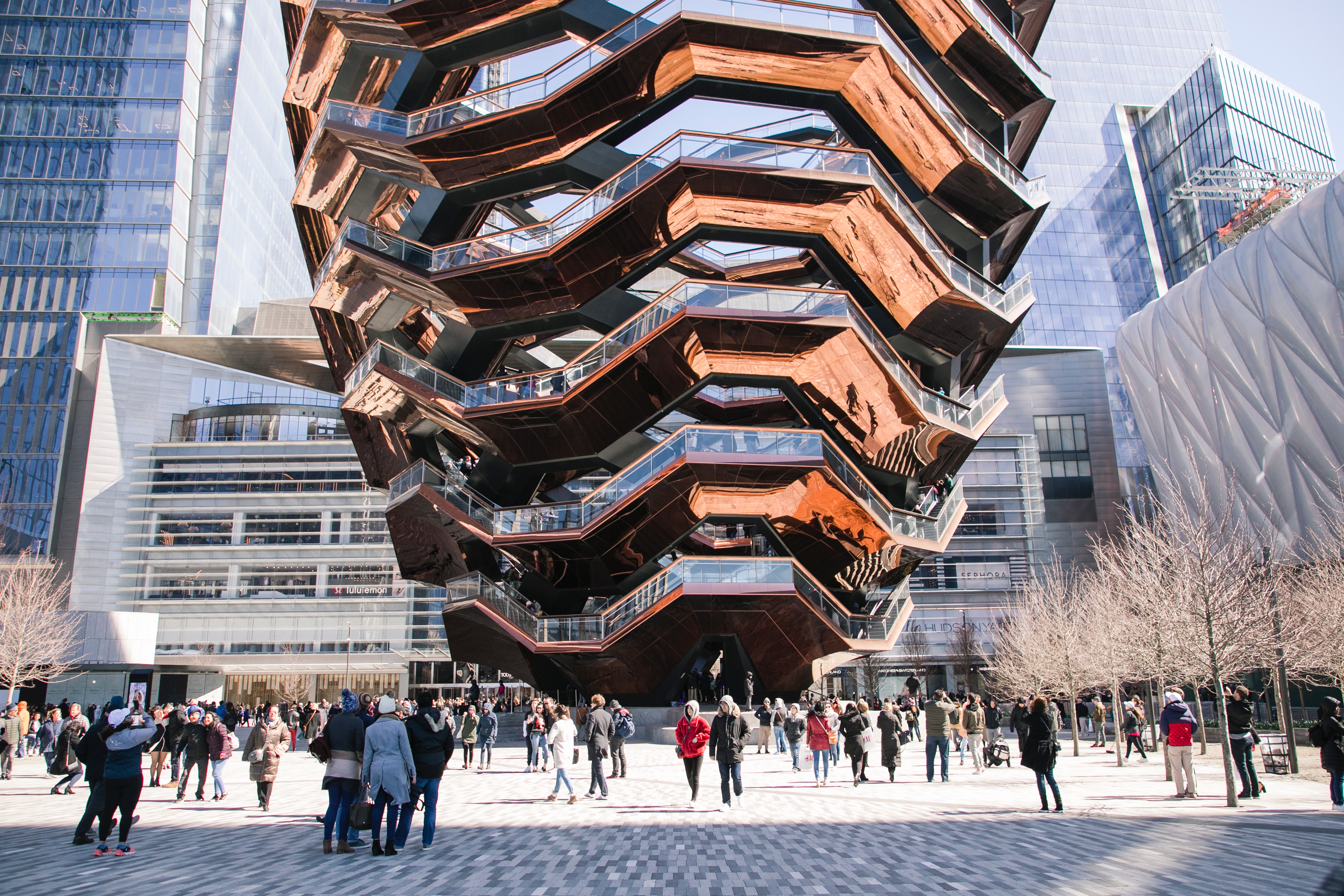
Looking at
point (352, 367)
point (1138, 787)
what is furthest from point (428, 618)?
point (1138, 787)

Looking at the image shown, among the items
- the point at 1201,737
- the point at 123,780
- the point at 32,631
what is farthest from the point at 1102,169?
the point at 123,780

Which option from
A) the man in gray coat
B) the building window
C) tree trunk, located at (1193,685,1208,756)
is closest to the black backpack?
the man in gray coat

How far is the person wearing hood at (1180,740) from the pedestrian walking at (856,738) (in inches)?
199

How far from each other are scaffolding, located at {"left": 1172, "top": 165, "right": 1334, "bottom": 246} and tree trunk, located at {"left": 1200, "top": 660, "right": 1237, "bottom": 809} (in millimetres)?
70509

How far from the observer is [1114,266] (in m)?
97.4

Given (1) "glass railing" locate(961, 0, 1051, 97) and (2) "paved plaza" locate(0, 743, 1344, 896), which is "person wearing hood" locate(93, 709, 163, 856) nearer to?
(2) "paved plaza" locate(0, 743, 1344, 896)

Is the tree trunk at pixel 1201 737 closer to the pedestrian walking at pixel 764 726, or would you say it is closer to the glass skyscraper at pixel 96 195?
the pedestrian walking at pixel 764 726

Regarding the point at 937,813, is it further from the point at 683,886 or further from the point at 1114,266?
the point at 1114,266

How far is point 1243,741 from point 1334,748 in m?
1.32

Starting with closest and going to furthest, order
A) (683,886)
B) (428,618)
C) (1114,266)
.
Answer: (683,886), (428,618), (1114,266)

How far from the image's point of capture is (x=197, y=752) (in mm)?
16375

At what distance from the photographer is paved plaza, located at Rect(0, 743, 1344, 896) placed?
889cm

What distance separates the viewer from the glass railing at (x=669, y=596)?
30016mm

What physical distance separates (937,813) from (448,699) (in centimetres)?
2416
